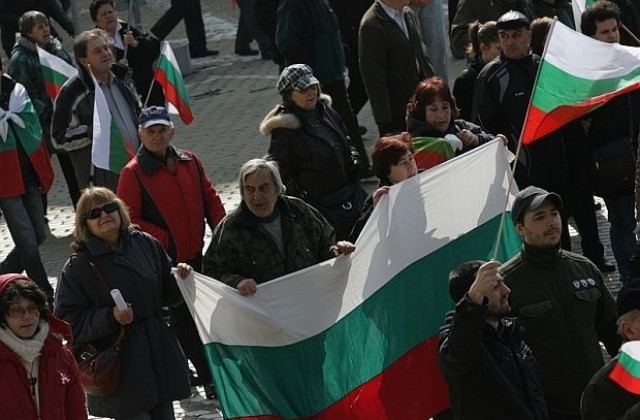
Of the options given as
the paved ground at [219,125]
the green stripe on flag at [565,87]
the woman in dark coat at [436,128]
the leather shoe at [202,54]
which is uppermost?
the green stripe on flag at [565,87]

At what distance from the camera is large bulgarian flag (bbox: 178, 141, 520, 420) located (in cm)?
881

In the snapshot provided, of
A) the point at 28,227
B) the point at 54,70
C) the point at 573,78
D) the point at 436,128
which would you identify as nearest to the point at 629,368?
the point at 573,78

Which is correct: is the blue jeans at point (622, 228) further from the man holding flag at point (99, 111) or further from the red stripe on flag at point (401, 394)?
the man holding flag at point (99, 111)

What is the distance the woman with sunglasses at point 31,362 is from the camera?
321 inches

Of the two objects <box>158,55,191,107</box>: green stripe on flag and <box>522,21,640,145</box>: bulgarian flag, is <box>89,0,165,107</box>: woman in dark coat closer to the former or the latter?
<box>158,55,191,107</box>: green stripe on flag

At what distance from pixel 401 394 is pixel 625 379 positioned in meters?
2.72

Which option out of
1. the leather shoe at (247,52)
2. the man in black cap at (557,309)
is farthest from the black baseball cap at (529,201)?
the leather shoe at (247,52)

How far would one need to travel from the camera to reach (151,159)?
35.2ft

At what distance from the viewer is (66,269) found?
905 cm

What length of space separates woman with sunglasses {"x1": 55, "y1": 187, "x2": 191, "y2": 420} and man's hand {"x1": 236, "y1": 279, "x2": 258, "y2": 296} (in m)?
0.29

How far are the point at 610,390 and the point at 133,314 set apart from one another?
125 inches

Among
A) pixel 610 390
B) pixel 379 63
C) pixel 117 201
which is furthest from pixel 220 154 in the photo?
pixel 610 390

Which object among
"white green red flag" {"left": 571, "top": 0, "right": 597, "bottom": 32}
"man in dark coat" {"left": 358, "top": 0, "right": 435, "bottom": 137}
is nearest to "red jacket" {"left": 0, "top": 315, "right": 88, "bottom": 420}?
"white green red flag" {"left": 571, "top": 0, "right": 597, "bottom": 32}

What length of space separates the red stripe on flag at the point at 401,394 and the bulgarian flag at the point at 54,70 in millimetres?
5645
